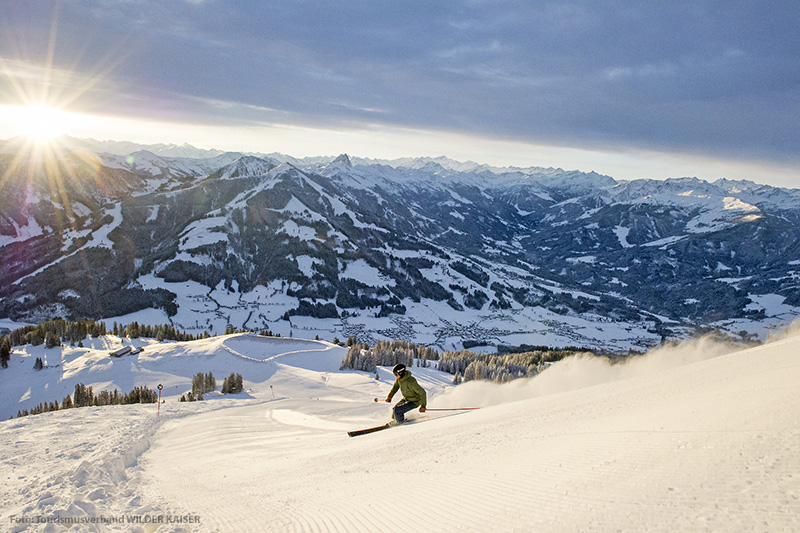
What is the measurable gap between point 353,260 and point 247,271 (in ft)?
147

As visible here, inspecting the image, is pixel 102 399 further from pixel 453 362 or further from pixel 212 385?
pixel 453 362

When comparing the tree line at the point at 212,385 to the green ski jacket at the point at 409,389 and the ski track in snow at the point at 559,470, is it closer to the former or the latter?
the ski track in snow at the point at 559,470

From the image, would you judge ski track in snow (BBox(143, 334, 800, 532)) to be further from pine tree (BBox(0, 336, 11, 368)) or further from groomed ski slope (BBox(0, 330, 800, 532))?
pine tree (BBox(0, 336, 11, 368))

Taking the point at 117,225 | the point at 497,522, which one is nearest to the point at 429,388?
the point at 497,522

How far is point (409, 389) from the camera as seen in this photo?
18734mm

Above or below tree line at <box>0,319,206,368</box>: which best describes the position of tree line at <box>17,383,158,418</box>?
above

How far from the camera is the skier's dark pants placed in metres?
18.9

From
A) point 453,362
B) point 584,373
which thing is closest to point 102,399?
point 584,373

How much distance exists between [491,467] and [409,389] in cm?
942

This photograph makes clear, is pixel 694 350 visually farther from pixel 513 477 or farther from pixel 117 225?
pixel 117 225

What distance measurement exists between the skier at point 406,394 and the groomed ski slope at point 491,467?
5.30 feet

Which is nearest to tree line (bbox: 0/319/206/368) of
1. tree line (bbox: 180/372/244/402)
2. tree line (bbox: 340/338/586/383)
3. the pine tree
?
the pine tree

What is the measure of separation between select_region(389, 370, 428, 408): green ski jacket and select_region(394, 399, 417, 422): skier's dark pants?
189mm

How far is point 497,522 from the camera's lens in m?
6.84
